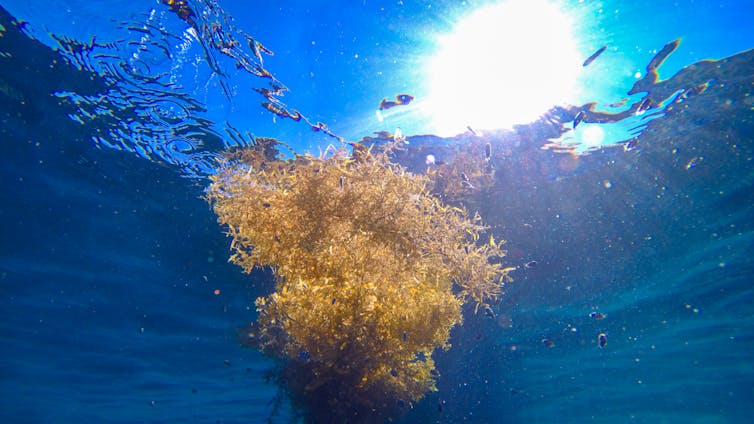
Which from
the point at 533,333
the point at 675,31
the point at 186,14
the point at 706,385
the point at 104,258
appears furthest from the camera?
the point at 706,385

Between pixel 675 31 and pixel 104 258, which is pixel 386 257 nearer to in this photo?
pixel 675 31

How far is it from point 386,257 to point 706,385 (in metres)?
49.3

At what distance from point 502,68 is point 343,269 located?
6.57 meters

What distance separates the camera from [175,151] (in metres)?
10.9

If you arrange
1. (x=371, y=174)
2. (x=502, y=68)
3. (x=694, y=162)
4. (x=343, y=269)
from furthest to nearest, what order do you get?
1. (x=694, y=162)
2. (x=502, y=68)
3. (x=371, y=174)
4. (x=343, y=269)

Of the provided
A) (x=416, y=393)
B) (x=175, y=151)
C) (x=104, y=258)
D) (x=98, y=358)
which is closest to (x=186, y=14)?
(x=175, y=151)

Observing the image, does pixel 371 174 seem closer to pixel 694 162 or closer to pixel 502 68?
pixel 502 68

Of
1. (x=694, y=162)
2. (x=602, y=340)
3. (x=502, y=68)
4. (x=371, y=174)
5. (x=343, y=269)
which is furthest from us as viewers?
(x=694, y=162)

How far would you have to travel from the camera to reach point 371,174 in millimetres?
5160

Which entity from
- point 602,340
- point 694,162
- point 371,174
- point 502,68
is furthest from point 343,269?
point 694,162

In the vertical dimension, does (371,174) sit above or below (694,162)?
below

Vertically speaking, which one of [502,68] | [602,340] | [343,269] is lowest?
[602,340]

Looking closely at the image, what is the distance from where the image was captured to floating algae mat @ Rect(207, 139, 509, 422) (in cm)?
464

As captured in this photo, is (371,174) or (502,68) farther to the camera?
(502,68)
